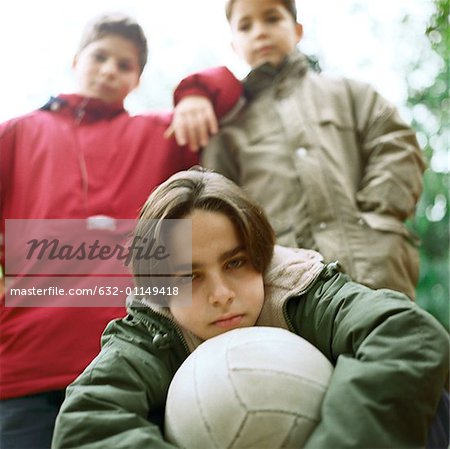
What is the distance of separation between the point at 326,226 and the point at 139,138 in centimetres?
39

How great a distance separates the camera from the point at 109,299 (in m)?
1.11

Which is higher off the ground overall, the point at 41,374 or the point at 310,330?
the point at 310,330

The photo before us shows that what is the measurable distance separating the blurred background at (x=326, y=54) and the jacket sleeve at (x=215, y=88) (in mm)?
24

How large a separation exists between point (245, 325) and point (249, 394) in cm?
15

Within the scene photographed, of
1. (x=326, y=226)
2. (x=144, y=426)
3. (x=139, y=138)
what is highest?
(x=139, y=138)

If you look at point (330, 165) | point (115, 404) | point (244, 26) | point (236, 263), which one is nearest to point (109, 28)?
point (244, 26)

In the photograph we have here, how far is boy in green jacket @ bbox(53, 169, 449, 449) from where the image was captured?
0.72 metres

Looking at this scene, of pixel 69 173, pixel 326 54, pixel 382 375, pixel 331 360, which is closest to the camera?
pixel 382 375

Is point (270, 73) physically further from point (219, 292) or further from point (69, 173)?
point (219, 292)

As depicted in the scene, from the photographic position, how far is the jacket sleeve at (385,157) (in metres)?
1.24

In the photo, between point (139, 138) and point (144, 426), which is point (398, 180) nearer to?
point (139, 138)

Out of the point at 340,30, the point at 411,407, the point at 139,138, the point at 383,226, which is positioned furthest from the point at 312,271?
the point at 340,30

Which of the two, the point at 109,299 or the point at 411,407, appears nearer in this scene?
the point at 411,407

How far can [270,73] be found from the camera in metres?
1.30
